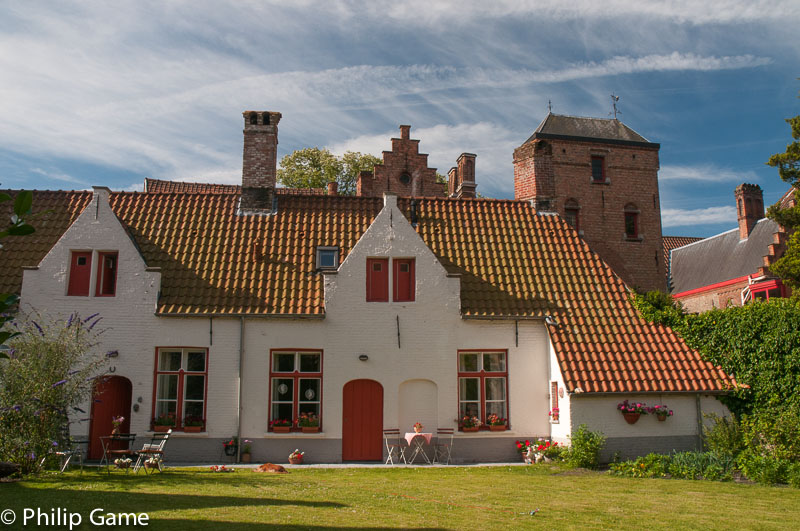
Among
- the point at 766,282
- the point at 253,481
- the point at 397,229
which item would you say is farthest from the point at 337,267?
the point at 766,282

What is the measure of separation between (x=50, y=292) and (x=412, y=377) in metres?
9.05

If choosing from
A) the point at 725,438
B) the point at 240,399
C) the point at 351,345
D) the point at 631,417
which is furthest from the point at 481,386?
the point at 240,399

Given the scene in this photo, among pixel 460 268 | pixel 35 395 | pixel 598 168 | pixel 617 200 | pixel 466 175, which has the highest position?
pixel 598 168

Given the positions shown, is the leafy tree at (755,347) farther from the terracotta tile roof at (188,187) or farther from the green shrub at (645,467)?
the terracotta tile roof at (188,187)

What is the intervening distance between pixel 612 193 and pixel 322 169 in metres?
17.1

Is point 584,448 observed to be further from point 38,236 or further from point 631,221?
point 631,221

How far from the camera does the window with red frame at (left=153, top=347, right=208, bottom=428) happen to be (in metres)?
15.5

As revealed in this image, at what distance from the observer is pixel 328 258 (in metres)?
17.4

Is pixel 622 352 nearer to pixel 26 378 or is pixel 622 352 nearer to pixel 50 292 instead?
pixel 26 378

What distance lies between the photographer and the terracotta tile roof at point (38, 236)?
53.5 feet

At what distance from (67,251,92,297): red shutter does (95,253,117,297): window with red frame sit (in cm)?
23

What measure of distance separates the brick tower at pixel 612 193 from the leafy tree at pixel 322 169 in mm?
10755

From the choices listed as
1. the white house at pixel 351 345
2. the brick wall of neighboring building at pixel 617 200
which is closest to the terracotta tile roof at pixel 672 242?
the brick wall of neighboring building at pixel 617 200

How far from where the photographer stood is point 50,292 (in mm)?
15773
